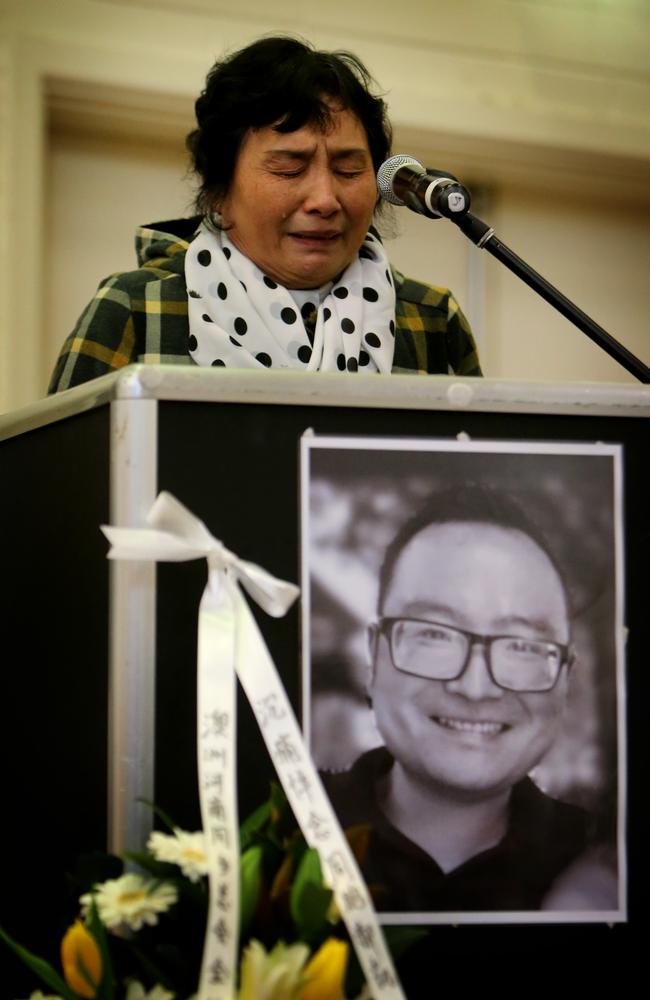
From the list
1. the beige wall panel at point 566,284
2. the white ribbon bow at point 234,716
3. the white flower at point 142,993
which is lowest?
the white flower at point 142,993

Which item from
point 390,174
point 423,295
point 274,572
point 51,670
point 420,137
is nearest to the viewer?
point 274,572

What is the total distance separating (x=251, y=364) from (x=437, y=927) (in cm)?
53

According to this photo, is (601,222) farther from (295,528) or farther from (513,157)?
(295,528)

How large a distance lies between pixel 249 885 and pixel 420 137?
257cm

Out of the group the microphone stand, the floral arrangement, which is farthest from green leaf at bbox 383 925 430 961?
the microphone stand

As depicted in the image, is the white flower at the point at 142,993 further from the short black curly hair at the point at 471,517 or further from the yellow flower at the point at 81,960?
the short black curly hair at the point at 471,517

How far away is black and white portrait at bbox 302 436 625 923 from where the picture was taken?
75 centimetres

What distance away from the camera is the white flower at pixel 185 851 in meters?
0.66

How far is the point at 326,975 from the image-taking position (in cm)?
63

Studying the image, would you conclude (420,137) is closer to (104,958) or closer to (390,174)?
(390,174)

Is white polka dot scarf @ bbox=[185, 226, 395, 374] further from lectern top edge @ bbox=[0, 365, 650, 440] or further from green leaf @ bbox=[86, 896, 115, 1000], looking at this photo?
green leaf @ bbox=[86, 896, 115, 1000]

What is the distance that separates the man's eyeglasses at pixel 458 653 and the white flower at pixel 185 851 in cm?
15

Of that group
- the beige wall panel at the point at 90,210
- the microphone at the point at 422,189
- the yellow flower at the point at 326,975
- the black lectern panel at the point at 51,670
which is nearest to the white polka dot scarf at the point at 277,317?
the microphone at the point at 422,189

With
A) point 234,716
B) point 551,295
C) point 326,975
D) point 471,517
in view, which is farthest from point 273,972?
point 551,295
